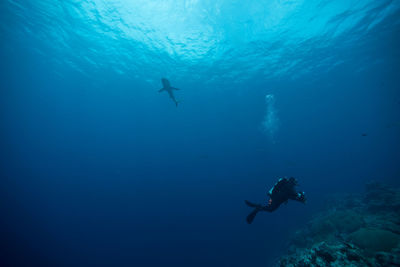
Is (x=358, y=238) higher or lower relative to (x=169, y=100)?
lower

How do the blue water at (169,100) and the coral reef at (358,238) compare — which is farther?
the blue water at (169,100)

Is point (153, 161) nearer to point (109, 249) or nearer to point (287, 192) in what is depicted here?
point (109, 249)

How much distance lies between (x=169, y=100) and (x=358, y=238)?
3592 cm

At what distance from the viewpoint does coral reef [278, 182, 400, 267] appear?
12.2 feet

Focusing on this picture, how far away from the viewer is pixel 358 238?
8.30m

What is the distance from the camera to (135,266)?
33.4 meters

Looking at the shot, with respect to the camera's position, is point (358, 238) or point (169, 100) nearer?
point (358, 238)

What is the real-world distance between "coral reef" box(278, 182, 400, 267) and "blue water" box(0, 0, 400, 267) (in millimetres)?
10423

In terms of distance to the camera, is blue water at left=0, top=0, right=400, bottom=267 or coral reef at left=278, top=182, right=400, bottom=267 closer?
coral reef at left=278, top=182, right=400, bottom=267

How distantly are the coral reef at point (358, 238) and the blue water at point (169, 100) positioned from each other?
1042 cm

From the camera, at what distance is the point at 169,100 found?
39.5 meters

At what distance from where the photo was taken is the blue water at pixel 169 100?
16703 millimetres

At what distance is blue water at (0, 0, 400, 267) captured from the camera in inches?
658

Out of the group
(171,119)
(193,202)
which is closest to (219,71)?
(171,119)
